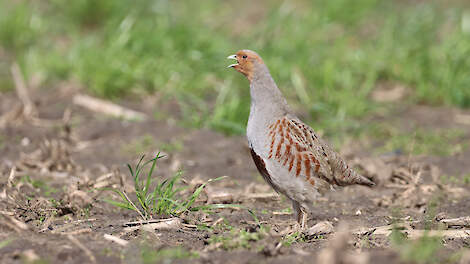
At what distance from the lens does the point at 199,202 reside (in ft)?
15.7

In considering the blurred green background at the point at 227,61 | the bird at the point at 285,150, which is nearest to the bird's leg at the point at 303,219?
the bird at the point at 285,150

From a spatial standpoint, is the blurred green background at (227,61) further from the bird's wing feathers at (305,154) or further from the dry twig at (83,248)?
the dry twig at (83,248)

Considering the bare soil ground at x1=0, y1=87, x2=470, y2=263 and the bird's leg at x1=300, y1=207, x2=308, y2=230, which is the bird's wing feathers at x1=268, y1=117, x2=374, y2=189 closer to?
the bird's leg at x1=300, y1=207, x2=308, y2=230

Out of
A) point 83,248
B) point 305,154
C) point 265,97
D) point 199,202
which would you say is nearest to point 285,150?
point 305,154

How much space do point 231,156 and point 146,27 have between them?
2878mm

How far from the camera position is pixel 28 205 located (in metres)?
4.29

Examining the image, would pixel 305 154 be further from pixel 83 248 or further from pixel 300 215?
pixel 83 248

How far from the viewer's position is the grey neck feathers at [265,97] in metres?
4.17

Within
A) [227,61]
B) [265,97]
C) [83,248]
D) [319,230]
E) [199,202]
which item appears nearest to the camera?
[83,248]

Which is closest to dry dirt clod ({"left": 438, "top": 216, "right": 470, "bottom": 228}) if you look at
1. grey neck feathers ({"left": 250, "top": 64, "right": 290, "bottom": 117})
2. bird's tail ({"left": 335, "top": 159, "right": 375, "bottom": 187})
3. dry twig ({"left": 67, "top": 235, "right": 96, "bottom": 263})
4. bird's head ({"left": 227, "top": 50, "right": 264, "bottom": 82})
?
bird's tail ({"left": 335, "top": 159, "right": 375, "bottom": 187})

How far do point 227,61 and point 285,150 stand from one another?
12.4ft

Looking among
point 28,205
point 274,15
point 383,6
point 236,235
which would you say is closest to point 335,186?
point 236,235

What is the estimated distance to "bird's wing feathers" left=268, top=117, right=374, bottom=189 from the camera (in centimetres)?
406

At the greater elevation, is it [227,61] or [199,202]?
[227,61]
